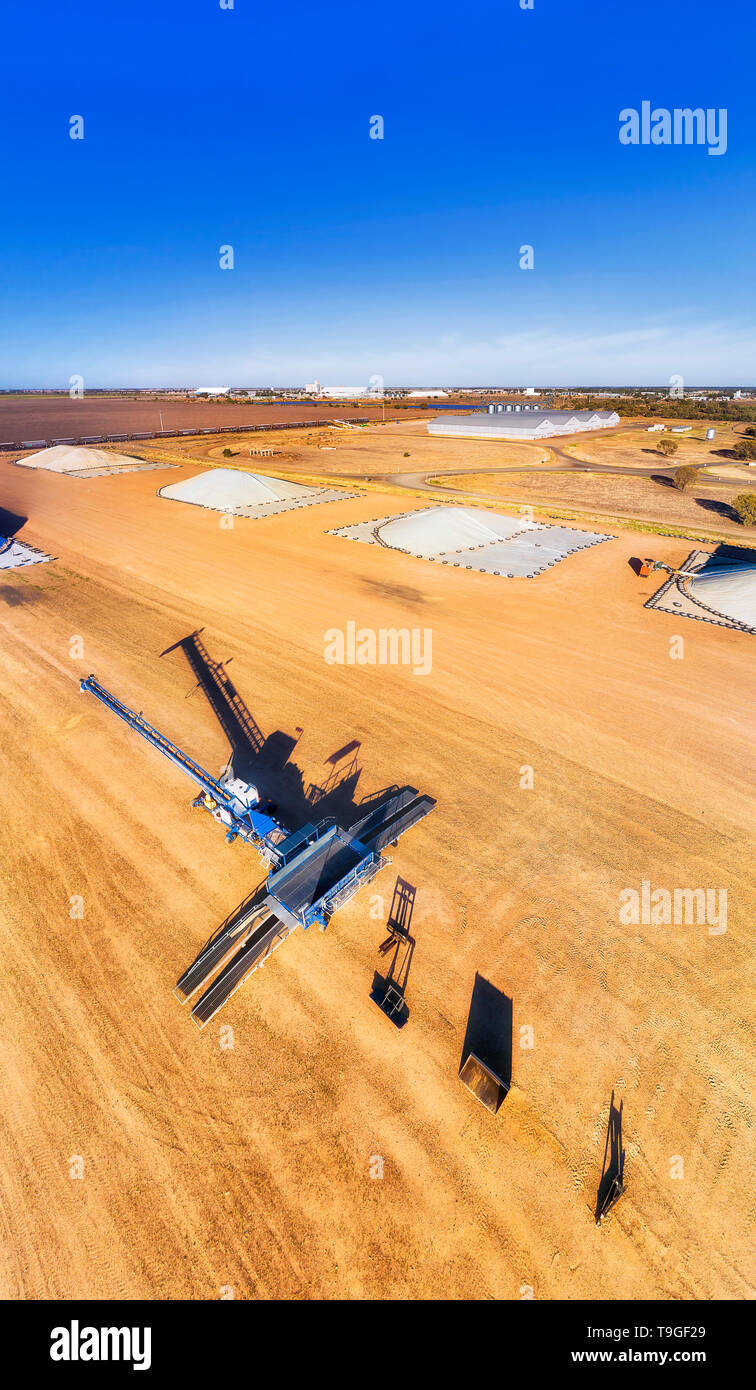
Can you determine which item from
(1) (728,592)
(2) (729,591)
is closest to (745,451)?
(2) (729,591)

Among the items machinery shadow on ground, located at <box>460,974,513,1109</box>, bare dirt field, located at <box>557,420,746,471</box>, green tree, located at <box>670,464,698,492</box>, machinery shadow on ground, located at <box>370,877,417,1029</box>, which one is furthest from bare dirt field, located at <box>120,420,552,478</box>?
machinery shadow on ground, located at <box>460,974,513,1109</box>

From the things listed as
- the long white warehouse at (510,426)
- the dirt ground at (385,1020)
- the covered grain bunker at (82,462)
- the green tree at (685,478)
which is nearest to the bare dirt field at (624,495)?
the green tree at (685,478)

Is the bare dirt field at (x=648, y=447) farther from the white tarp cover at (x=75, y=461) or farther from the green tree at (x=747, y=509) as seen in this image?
the white tarp cover at (x=75, y=461)

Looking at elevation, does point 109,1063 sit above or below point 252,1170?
above

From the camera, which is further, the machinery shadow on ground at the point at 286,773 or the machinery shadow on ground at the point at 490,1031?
the machinery shadow on ground at the point at 286,773

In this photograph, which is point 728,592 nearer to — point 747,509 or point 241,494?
point 747,509

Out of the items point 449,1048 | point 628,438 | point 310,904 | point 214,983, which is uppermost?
point 628,438
